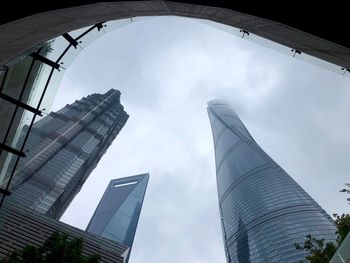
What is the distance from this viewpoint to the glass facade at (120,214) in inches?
6284

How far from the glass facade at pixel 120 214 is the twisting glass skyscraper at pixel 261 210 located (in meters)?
51.0

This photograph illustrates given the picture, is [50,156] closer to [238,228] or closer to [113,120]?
[113,120]

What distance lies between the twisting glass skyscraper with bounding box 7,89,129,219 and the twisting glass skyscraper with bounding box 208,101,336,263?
6215 centimetres

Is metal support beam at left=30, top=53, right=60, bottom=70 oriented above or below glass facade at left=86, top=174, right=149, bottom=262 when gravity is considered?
below

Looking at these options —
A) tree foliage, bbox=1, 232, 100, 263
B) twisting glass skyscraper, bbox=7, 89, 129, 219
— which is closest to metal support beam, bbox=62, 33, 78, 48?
tree foliage, bbox=1, 232, 100, 263

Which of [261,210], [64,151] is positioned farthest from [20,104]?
[64,151]

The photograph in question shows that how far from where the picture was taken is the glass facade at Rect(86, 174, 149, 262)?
160m

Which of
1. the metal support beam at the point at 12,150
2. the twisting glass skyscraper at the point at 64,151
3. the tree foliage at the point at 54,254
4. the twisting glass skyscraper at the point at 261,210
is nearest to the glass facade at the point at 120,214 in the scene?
the twisting glass skyscraper at the point at 64,151

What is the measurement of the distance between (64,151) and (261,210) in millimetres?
79035

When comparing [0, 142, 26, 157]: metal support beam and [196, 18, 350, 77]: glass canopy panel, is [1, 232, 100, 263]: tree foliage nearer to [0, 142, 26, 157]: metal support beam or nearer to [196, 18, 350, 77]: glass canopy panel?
[0, 142, 26, 157]: metal support beam

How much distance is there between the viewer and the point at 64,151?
422 feet

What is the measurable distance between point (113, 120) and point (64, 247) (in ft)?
504

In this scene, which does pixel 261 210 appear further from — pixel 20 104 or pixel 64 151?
pixel 20 104

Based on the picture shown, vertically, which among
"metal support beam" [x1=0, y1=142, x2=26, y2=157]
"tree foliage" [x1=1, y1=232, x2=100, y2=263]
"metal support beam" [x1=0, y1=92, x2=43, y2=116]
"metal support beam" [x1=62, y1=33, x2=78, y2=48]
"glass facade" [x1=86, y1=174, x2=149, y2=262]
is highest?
"glass facade" [x1=86, y1=174, x2=149, y2=262]
